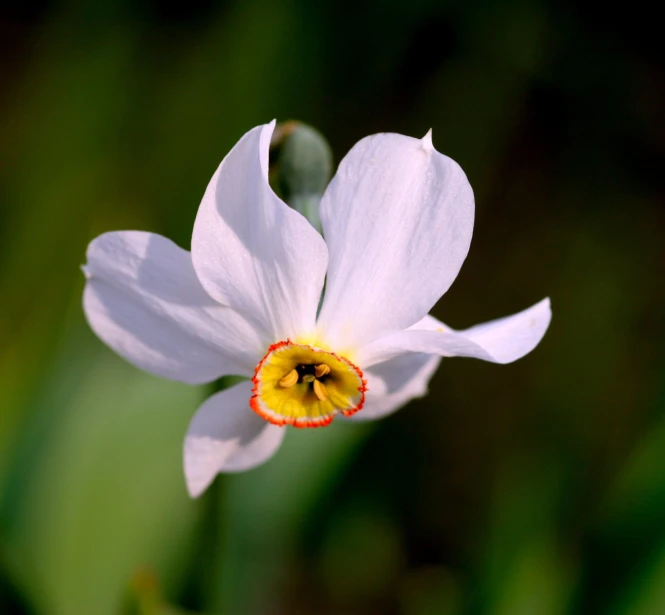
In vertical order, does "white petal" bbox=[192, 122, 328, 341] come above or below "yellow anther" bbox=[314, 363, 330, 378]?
above

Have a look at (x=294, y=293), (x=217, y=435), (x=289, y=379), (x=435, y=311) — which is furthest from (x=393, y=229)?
(x=435, y=311)

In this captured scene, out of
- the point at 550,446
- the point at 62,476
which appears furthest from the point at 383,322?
the point at 550,446

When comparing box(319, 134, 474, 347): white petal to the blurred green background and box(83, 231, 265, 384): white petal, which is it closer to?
box(83, 231, 265, 384): white petal

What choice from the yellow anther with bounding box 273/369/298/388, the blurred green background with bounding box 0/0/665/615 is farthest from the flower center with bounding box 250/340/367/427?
the blurred green background with bounding box 0/0/665/615

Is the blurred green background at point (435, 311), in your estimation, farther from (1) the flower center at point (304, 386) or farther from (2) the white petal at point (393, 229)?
(2) the white petal at point (393, 229)

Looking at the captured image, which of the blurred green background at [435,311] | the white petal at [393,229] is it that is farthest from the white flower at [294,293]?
the blurred green background at [435,311]
